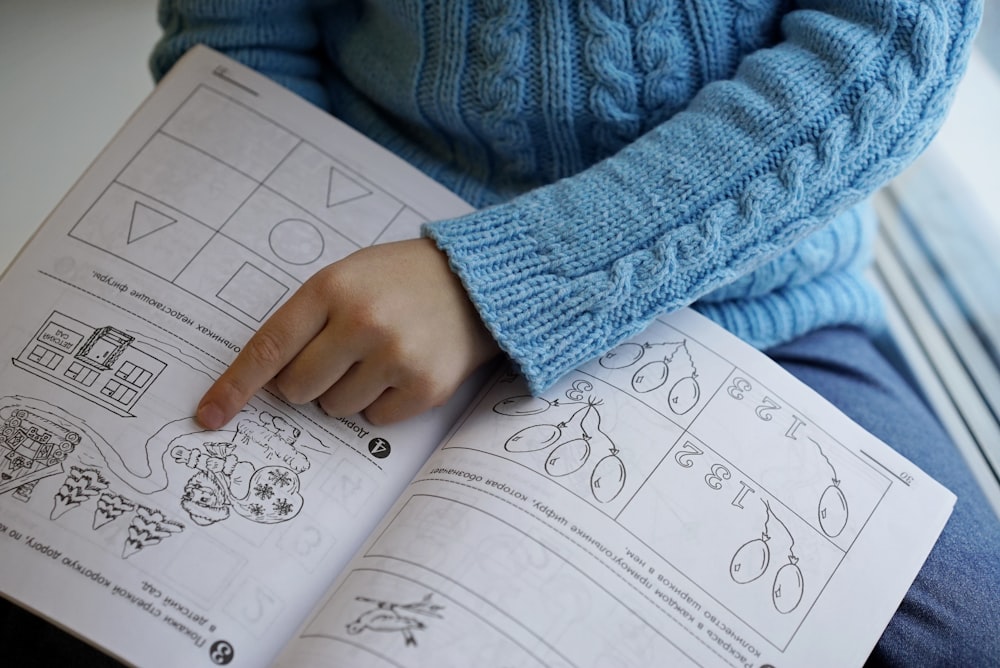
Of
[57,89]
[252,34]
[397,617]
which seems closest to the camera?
[397,617]

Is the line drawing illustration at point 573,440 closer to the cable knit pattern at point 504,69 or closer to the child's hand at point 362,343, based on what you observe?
the child's hand at point 362,343

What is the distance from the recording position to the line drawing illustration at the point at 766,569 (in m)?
0.49

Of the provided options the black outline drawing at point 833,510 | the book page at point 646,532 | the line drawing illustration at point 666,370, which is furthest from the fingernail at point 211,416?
the black outline drawing at point 833,510

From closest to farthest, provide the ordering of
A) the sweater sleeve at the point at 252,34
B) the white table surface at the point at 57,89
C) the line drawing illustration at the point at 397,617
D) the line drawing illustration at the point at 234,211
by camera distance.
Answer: the line drawing illustration at the point at 397,617 < the line drawing illustration at the point at 234,211 < the sweater sleeve at the point at 252,34 < the white table surface at the point at 57,89

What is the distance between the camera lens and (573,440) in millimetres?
531

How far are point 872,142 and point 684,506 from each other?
268mm

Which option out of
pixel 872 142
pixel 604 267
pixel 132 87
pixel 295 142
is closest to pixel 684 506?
pixel 604 267

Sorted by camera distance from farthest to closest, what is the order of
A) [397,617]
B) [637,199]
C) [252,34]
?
[252,34], [637,199], [397,617]

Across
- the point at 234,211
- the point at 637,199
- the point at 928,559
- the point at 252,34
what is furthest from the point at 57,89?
the point at 928,559

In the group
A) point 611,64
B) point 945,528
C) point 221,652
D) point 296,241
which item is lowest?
point 221,652

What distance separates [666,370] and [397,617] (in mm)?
236

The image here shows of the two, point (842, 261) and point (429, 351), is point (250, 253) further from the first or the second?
point (842, 261)

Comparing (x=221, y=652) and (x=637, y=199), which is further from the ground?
(x=637, y=199)

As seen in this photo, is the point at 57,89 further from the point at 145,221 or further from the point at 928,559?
the point at 928,559
